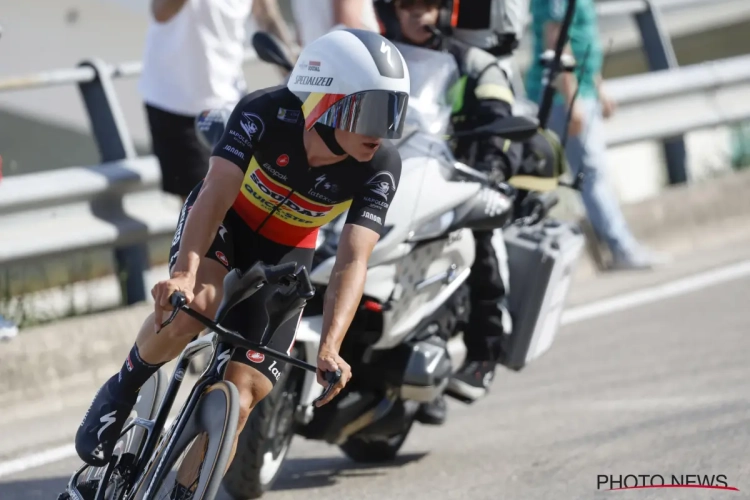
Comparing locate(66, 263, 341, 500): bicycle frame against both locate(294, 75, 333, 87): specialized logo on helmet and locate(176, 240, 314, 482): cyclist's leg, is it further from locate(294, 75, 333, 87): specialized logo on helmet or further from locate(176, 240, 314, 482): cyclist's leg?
locate(294, 75, 333, 87): specialized logo on helmet

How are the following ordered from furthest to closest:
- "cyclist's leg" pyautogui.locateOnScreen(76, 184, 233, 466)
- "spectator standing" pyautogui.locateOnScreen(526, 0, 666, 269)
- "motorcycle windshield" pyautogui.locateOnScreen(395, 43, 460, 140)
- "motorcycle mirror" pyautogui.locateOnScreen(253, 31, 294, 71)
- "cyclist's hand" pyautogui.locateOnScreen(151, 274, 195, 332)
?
1. "spectator standing" pyautogui.locateOnScreen(526, 0, 666, 269)
2. "motorcycle windshield" pyautogui.locateOnScreen(395, 43, 460, 140)
3. "motorcycle mirror" pyautogui.locateOnScreen(253, 31, 294, 71)
4. "cyclist's leg" pyautogui.locateOnScreen(76, 184, 233, 466)
5. "cyclist's hand" pyautogui.locateOnScreen(151, 274, 195, 332)

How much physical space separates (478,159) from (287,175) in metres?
1.65

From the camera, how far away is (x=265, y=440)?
5.45 m

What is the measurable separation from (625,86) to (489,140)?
4.95 m

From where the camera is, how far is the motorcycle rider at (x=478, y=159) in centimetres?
626

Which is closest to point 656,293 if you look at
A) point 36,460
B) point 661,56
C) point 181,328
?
point 661,56

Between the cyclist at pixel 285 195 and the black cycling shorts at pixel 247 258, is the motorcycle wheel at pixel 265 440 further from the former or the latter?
the cyclist at pixel 285 195

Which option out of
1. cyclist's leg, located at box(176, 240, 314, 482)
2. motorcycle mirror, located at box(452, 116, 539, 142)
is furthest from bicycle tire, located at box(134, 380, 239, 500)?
motorcycle mirror, located at box(452, 116, 539, 142)

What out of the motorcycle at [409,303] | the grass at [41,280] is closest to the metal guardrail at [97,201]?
the grass at [41,280]

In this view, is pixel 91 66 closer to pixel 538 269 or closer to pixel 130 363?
pixel 538 269

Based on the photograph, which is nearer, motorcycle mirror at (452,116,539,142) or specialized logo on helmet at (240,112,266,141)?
specialized logo on helmet at (240,112,266,141)

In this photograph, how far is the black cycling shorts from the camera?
4.68m

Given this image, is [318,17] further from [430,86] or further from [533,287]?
[533,287]

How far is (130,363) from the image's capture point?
4.79m
